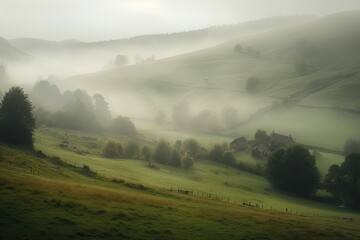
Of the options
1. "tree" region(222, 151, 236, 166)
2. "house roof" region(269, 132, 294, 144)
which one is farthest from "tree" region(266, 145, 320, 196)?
"house roof" region(269, 132, 294, 144)

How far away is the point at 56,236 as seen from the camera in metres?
31.7

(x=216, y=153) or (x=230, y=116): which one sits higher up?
(x=230, y=116)

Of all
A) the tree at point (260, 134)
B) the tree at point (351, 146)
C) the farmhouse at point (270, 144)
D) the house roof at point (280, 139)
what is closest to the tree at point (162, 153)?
the farmhouse at point (270, 144)

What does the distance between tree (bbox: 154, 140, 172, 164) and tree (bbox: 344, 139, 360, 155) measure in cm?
6365

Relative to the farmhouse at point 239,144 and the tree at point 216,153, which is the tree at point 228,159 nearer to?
the tree at point 216,153

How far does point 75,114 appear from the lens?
5940 inches

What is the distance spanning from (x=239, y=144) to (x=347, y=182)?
166ft

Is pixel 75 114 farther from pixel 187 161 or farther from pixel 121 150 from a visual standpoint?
pixel 187 161

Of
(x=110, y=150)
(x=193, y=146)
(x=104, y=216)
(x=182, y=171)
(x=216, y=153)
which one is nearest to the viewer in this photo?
(x=104, y=216)

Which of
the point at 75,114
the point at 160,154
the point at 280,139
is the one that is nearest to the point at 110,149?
the point at 160,154

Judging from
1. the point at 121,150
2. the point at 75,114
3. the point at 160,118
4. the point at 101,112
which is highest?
the point at 160,118

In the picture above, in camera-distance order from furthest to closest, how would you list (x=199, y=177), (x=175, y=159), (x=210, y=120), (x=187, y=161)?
1. (x=210, y=120)
2. (x=175, y=159)
3. (x=187, y=161)
4. (x=199, y=177)

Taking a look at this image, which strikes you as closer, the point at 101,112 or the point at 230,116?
the point at 101,112

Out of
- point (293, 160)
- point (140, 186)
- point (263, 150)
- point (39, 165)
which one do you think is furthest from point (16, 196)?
point (263, 150)
